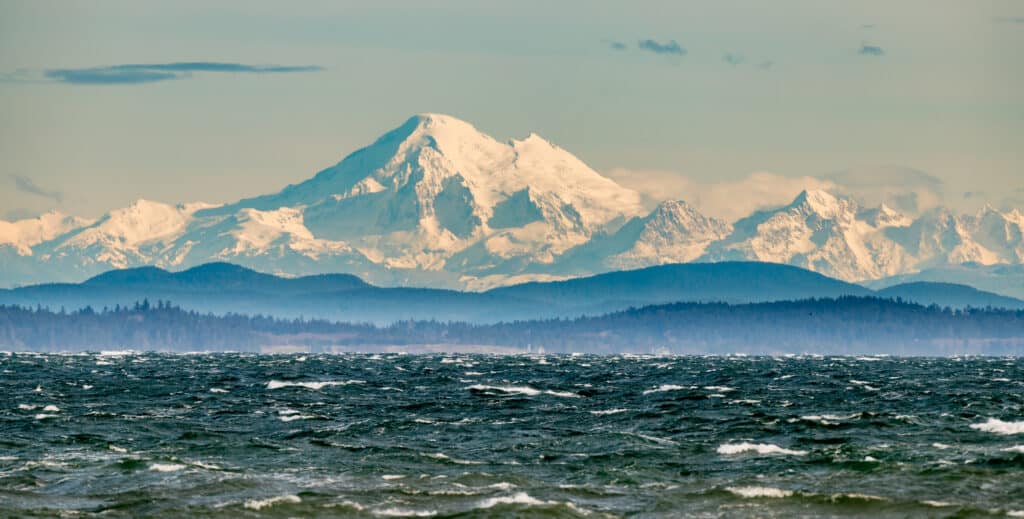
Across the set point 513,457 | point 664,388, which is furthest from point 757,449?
point 664,388

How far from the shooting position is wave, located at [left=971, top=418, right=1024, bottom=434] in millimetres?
102244

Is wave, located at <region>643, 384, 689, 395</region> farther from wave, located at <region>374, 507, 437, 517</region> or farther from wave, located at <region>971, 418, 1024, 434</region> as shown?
wave, located at <region>374, 507, 437, 517</region>

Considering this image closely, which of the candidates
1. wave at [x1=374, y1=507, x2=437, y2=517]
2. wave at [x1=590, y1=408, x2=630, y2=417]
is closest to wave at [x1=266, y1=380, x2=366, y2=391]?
wave at [x1=590, y1=408, x2=630, y2=417]

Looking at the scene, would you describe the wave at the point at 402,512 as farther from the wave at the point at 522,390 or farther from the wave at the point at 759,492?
the wave at the point at 522,390

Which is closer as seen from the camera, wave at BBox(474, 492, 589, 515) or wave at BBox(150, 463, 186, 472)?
wave at BBox(474, 492, 589, 515)

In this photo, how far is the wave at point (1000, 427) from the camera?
10224 cm

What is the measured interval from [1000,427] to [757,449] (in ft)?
66.3

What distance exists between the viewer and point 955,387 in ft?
570

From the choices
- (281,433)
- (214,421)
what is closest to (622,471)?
(281,433)

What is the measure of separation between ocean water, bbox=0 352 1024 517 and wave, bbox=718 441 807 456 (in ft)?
0.68

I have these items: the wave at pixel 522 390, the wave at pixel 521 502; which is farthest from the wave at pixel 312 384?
the wave at pixel 521 502

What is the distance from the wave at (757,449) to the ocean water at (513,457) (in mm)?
208

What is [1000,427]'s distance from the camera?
345 feet

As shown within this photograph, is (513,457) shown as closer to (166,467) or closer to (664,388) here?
(166,467)
